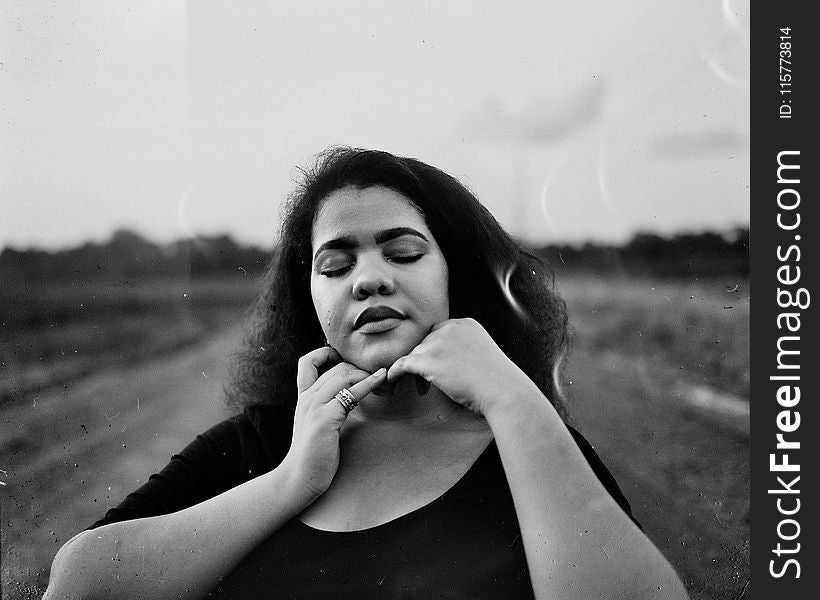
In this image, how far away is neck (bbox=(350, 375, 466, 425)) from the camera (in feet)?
4.33

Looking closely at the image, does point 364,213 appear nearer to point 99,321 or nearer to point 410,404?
point 410,404

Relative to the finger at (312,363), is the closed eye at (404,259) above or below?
above

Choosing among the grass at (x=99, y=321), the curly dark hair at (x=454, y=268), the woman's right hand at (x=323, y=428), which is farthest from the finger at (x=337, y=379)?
the grass at (x=99, y=321)

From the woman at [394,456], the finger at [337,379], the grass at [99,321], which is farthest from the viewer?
the grass at [99,321]

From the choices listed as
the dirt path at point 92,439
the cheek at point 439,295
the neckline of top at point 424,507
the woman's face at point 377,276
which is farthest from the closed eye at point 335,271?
the neckline of top at point 424,507

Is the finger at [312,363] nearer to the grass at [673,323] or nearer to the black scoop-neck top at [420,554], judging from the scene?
the black scoop-neck top at [420,554]

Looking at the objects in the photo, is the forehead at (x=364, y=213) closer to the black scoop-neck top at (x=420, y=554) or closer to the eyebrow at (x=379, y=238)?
the eyebrow at (x=379, y=238)

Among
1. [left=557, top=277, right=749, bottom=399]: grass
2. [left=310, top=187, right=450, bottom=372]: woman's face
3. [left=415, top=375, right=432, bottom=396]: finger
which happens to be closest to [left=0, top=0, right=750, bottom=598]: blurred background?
[left=557, top=277, right=749, bottom=399]: grass

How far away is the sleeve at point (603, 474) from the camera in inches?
49.3

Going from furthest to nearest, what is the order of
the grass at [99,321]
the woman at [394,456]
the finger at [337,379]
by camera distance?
the grass at [99,321], the finger at [337,379], the woman at [394,456]

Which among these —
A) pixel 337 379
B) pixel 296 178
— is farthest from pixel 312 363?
pixel 296 178

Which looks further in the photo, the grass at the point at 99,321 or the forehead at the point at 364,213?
the grass at the point at 99,321

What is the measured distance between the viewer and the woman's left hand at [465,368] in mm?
1222

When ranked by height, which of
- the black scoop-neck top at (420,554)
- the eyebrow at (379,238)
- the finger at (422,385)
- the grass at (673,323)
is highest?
the eyebrow at (379,238)
